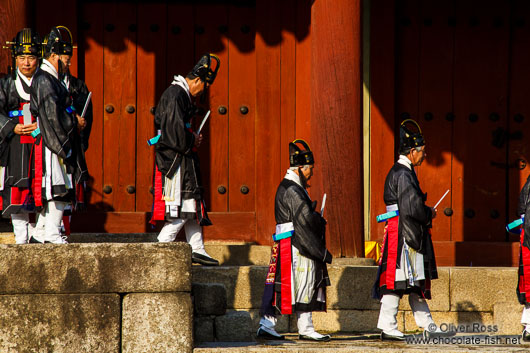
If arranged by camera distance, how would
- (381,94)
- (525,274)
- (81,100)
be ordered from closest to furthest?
(525,274) → (81,100) → (381,94)

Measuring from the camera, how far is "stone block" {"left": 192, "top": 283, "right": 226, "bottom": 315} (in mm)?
7598

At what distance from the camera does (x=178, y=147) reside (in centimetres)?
866

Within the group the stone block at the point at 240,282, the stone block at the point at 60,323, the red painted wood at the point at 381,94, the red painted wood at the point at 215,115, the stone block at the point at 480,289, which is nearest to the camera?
the stone block at the point at 60,323

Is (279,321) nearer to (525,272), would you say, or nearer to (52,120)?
(525,272)

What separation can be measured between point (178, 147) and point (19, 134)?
4.69ft

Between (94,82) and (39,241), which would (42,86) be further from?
(94,82)

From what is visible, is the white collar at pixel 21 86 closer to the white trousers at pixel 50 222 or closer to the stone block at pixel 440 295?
the white trousers at pixel 50 222

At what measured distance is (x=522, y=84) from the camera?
10.5 m

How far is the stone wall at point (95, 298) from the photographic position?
23.1 feet

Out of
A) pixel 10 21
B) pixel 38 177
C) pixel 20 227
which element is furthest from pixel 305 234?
pixel 10 21

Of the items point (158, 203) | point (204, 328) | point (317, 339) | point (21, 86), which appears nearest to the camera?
point (204, 328)

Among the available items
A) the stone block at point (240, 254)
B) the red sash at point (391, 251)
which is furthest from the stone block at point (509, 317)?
→ the stone block at point (240, 254)

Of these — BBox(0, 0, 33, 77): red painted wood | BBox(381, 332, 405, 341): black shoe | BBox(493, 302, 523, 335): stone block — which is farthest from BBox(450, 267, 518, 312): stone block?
BBox(0, 0, 33, 77): red painted wood

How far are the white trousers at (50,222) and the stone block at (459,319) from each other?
314cm
